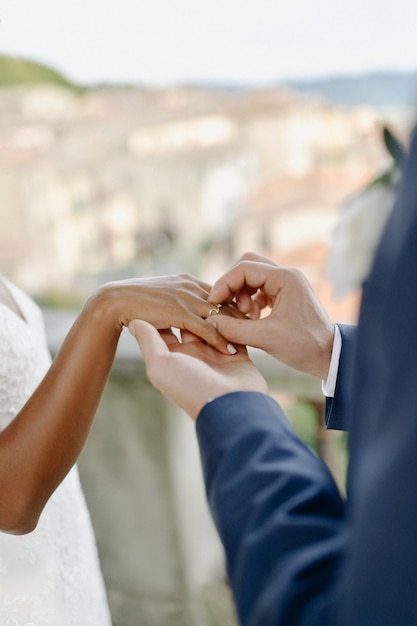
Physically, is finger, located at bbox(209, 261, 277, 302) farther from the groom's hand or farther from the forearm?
the forearm

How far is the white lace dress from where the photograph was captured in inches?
42.3

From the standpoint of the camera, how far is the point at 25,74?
6.98ft

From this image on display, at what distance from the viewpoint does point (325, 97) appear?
2.03 m

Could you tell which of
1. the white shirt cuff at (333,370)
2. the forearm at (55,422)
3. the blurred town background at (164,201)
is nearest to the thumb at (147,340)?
the forearm at (55,422)

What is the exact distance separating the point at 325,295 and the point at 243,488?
1285mm

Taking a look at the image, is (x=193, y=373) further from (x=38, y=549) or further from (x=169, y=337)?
(x=38, y=549)

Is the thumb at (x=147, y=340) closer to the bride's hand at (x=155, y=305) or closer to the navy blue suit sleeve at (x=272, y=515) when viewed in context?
the bride's hand at (x=155, y=305)

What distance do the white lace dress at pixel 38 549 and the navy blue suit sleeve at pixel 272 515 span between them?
501mm

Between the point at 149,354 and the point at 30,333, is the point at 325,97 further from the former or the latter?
the point at 149,354

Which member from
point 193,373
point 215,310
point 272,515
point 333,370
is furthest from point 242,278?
point 272,515

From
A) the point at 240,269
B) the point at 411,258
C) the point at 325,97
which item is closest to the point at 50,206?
the point at 325,97

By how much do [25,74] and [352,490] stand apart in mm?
1931

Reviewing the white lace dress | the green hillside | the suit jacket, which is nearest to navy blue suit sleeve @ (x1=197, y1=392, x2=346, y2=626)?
the suit jacket

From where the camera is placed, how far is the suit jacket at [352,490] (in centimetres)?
41
